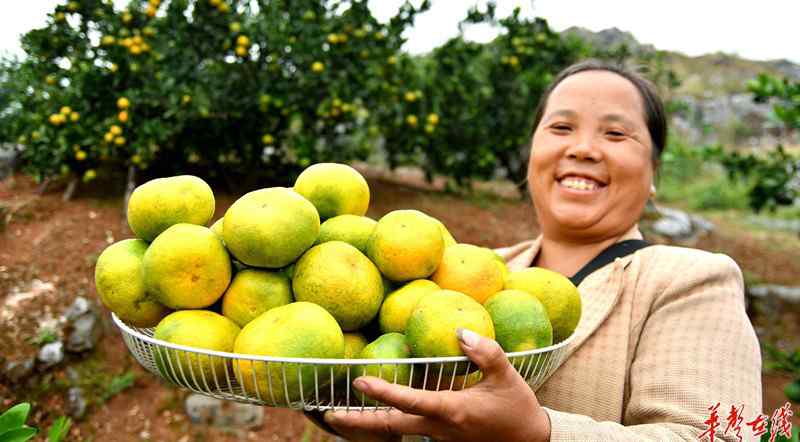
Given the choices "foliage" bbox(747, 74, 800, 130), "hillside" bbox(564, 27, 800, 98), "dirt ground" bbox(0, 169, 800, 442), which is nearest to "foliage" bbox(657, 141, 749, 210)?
"hillside" bbox(564, 27, 800, 98)

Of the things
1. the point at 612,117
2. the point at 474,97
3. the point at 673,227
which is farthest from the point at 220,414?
the point at 673,227

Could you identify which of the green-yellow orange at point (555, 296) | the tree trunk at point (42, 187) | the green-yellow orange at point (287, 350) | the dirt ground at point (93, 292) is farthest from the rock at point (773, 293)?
the tree trunk at point (42, 187)

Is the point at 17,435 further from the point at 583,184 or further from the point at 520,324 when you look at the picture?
the point at 583,184

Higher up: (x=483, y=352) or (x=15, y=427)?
(x=483, y=352)

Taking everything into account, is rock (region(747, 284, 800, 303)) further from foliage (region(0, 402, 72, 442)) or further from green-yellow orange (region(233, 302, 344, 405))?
foliage (region(0, 402, 72, 442))

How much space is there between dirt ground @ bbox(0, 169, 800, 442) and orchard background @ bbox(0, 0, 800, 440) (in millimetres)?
13

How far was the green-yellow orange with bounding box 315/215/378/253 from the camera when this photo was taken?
1576 mm

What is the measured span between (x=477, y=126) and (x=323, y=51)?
2.21 metres

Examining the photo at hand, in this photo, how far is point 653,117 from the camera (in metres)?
2.15

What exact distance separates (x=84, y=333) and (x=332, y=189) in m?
3.23

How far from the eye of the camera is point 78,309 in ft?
13.4

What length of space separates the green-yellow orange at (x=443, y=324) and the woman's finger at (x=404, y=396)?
98mm

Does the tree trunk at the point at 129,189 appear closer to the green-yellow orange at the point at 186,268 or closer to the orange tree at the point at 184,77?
the orange tree at the point at 184,77

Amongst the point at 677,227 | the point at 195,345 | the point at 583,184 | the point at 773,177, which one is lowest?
the point at 677,227
